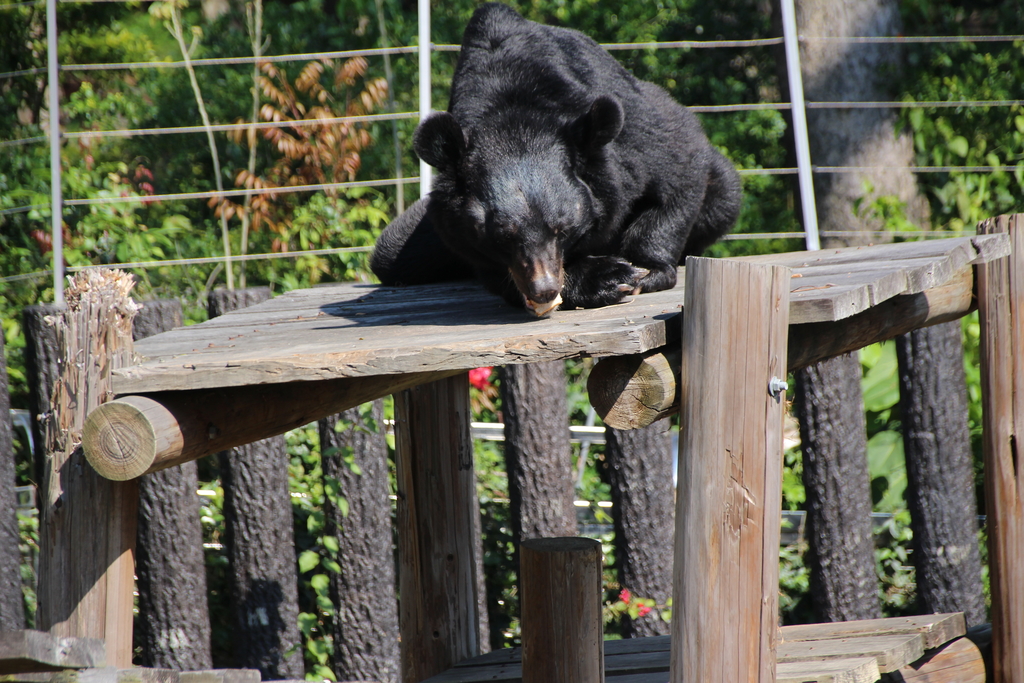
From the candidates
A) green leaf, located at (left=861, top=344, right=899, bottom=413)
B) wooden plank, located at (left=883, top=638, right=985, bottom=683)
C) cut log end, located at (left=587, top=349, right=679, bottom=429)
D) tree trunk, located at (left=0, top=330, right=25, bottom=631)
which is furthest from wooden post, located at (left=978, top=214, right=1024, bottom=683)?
tree trunk, located at (left=0, top=330, right=25, bottom=631)

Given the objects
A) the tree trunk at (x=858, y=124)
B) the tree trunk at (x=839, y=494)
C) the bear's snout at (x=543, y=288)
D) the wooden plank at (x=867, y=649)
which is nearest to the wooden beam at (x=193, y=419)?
the bear's snout at (x=543, y=288)

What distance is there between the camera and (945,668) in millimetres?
3213

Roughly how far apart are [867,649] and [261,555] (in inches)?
96.4

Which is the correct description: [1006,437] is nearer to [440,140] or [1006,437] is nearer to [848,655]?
[848,655]

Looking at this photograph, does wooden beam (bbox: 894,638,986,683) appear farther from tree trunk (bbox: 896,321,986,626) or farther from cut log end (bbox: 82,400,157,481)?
cut log end (bbox: 82,400,157,481)

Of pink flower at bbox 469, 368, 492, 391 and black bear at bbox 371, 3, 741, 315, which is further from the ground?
black bear at bbox 371, 3, 741, 315

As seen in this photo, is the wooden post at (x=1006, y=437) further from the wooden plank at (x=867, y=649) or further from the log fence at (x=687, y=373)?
the log fence at (x=687, y=373)

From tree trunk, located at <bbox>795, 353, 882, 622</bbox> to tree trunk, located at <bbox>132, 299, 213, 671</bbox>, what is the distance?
2664 millimetres

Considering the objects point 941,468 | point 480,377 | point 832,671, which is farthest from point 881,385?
point 832,671

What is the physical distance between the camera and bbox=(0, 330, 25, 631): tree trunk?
3711 mm

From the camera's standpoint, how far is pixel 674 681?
2.07 metres

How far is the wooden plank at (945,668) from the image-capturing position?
3.20 m

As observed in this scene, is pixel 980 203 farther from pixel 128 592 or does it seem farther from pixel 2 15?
pixel 2 15

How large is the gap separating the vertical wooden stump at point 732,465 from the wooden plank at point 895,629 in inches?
52.8
